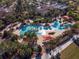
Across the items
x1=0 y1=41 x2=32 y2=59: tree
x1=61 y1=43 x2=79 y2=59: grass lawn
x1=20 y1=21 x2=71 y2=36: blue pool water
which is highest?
x1=0 y1=41 x2=32 y2=59: tree

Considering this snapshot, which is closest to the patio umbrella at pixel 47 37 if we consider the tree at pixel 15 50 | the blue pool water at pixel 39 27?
the blue pool water at pixel 39 27

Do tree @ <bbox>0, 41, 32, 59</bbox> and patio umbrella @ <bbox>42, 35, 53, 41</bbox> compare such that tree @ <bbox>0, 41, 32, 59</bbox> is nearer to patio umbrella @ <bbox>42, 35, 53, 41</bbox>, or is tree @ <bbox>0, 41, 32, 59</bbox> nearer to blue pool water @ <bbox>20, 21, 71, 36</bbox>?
patio umbrella @ <bbox>42, 35, 53, 41</bbox>

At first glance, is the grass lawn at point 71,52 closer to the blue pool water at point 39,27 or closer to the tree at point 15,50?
the tree at point 15,50

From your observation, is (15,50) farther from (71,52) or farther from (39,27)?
(39,27)

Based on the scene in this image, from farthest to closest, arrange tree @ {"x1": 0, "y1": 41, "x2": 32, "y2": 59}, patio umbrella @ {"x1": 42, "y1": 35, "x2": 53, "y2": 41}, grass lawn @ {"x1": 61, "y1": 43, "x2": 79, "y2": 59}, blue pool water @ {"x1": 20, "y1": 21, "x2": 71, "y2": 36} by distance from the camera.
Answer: blue pool water @ {"x1": 20, "y1": 21, "x2": 71, "y2": 36} → patio umbrella @ {"x1": 42, "y1": 35, "x2": 53, "y2": 41} → tree @ {"x1": 0, "y1": 41, "x2": 32, "y2": 59} → grass lawn @ {"x1": 61, "y1": 43, "x2": 79, "y2": 59}

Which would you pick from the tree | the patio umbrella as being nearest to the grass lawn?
the patio umbrella

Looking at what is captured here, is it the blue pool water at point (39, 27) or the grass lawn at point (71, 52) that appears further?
the blue pool water at point (39, 27)

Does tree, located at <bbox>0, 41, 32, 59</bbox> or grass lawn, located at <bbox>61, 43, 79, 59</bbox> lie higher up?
tree, located at <bbox>0, 41, 32, 59</bbox>

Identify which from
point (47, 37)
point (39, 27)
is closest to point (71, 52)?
point (47, 37)

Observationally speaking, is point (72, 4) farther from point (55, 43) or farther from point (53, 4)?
point (55, 43)
